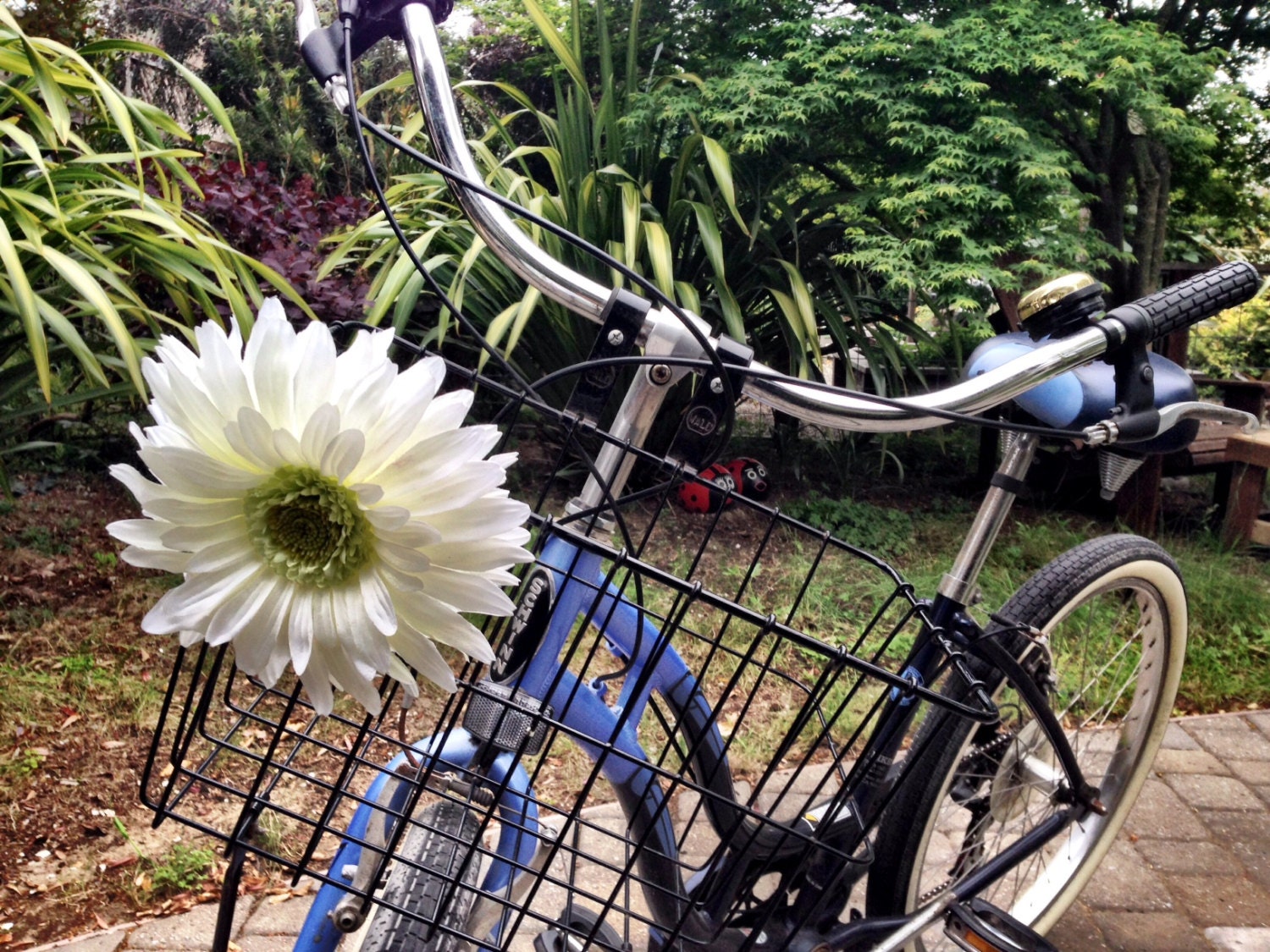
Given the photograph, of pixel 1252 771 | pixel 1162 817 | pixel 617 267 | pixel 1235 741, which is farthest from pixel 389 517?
pixel 1235 741

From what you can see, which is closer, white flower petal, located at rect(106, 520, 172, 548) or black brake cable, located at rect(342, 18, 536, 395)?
white flower petal, located at rect(106, 520, 172, 548)

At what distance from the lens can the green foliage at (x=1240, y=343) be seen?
472 cm

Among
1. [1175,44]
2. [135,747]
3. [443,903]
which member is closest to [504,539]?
[443,903]

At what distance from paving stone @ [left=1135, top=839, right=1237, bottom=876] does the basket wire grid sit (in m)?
0.67

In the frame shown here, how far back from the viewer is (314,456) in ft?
1.91

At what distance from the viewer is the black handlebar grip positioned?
1061 mm

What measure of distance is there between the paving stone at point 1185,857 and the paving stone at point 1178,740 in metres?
0.39

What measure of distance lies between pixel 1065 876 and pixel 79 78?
261cm

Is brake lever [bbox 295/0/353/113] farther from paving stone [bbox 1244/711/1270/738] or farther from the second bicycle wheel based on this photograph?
paving stone [bbox 1244/711/1270/738]

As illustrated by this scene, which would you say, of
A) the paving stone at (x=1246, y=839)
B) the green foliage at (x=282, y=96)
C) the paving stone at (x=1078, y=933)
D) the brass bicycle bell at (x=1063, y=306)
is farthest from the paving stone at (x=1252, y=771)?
the green foliage at (x=282, y=96)

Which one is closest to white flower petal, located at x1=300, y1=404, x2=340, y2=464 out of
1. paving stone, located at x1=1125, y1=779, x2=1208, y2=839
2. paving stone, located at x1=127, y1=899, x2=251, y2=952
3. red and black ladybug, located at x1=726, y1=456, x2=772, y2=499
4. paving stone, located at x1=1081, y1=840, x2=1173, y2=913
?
paving stone, located at x1=127, y1=899, x2=251, y2=952

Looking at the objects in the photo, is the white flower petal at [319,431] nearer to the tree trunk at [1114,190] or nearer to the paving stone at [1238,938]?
the paving stone at [1238,938]

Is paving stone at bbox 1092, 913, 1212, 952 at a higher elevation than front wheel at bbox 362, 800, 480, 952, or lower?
lower

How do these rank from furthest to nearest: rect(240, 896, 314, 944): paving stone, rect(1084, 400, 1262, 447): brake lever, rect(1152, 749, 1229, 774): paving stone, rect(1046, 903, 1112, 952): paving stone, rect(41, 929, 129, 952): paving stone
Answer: rect(1152, 749, 1229, 774): paving stone → rect(1046, 903, 1112, 952): paving stone → rect(240, 896, 314, 944): paving stone → rect(41, 929, 129, 952): paving stone → rect(1084, 400, 1262, 447): brake lever
